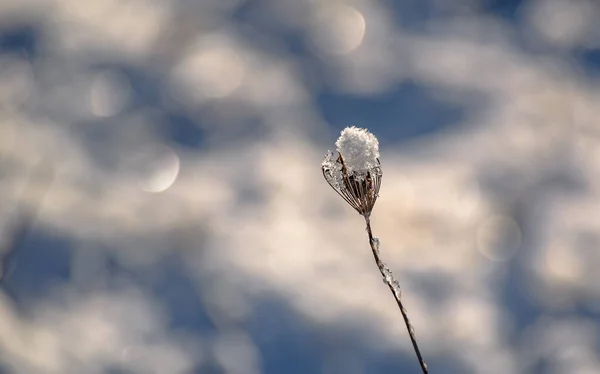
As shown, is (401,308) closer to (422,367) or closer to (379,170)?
(422,367)

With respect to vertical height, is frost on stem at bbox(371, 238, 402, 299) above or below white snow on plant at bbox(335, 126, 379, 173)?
below

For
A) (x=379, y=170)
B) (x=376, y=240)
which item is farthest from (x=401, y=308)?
(x=379, y=170)

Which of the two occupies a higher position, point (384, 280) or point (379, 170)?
point (379, 170)

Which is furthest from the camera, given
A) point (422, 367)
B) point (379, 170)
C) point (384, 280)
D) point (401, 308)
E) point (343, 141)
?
point (343, 141)

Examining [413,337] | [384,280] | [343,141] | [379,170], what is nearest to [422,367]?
[413,337]

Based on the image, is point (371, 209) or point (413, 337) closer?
point (413, 337)

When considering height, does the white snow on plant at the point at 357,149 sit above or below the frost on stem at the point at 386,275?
above

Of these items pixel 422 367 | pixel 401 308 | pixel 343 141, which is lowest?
pixel 422 367

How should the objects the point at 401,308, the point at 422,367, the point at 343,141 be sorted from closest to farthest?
the point at 422,367 → the point at 401,308 → the point at 343,141
